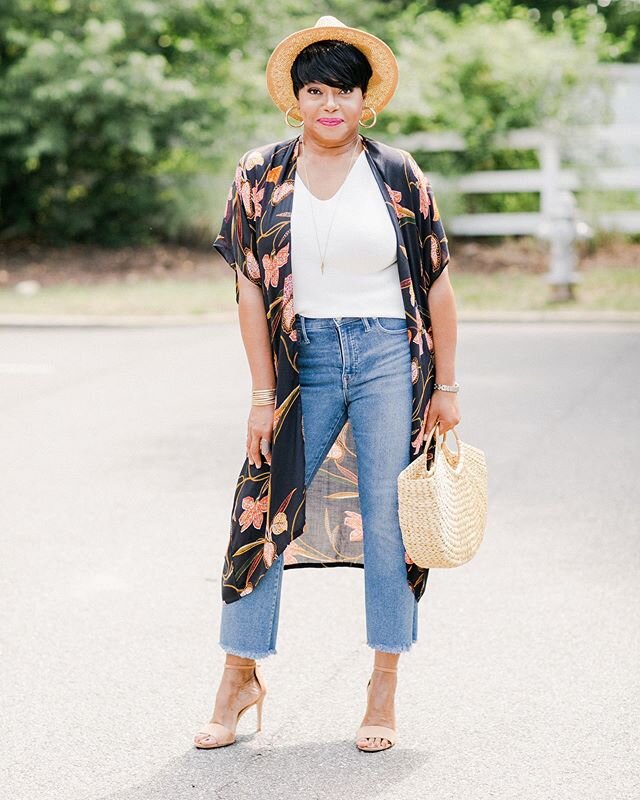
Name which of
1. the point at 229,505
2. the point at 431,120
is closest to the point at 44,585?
the point at 229,505

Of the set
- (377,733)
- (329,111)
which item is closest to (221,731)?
(377,733)

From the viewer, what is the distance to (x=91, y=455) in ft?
23.7

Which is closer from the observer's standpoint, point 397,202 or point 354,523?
point 397,202

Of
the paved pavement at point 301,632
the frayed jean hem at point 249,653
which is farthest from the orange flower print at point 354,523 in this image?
the paved pavement at point 301,632

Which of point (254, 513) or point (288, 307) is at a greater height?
point (288, 307)

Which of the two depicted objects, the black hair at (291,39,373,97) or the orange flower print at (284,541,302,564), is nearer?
the black hair at (291,39,373,97)

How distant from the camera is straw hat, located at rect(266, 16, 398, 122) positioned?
3.37 metres

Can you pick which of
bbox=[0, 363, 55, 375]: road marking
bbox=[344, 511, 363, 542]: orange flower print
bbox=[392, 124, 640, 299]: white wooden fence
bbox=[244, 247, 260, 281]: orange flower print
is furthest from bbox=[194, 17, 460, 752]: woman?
bbox=[392, 124, 640, 299]: white wooden fence

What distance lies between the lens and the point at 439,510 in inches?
133

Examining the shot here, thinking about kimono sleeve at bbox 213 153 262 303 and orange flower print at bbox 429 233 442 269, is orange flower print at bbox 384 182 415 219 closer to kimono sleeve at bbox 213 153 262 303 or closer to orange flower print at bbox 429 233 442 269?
orange flower print at bbox 429 233 442 269

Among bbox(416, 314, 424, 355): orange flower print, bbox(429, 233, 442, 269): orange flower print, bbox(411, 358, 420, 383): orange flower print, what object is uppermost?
bbox(429, 233, 442, 269): orange flower print

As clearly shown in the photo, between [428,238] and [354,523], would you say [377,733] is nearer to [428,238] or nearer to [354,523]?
[354,523]

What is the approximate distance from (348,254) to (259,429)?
1.69ft

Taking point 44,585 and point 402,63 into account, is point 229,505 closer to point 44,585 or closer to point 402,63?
point 44,585
